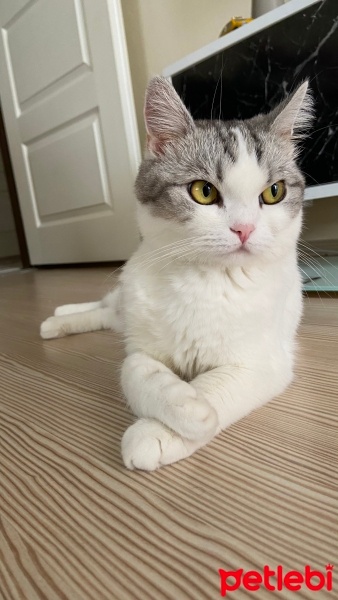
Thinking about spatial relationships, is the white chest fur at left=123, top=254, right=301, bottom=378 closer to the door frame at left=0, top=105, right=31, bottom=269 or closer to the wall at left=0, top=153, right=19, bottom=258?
the door frame at left=0, top=105, right=31, bottom=269

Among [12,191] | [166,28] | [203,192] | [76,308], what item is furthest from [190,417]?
[12,191]

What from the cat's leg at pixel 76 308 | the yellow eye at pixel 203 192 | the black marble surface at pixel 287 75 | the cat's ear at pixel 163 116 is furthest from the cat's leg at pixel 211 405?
the black marble surface at pixel 287 75

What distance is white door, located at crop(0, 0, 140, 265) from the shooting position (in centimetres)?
283

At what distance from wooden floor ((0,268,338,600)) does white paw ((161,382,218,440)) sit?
0.06 m

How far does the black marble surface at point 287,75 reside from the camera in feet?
5.99

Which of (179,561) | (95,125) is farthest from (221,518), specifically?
(95,125)

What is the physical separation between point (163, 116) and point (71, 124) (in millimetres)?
2574

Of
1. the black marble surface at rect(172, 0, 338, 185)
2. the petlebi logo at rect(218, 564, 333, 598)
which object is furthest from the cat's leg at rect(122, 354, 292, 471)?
the black marble surface at rect(172, 0, 338, 185)

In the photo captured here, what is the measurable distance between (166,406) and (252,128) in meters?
0.65

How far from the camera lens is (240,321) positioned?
2.90ft

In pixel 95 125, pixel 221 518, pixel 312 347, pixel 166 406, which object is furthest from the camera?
pixel 95 125

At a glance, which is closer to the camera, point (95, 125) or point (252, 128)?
point (252, 128)

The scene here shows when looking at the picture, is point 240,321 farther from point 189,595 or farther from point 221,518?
point 189,595

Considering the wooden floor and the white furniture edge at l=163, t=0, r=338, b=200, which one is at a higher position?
the white furniture edge at l=163, t=0, r=338, b=200
